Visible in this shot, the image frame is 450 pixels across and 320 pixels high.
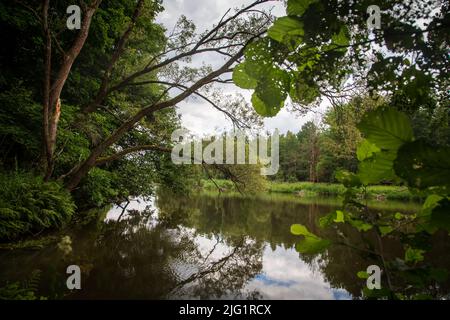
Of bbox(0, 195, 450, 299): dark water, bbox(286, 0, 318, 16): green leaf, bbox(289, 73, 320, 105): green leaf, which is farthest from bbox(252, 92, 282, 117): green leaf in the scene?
bbox(0, 195, 450, 299): dark water

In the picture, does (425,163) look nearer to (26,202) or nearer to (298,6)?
(298,6)

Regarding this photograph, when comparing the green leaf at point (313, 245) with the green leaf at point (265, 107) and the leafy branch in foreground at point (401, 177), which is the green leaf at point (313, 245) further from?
the green leaf at point (265, 107)

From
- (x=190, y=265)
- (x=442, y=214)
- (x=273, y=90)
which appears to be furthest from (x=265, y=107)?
(x=190, y=265)

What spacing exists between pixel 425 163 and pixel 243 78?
1.90 feet

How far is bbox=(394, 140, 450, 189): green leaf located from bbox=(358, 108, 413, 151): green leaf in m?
0.04

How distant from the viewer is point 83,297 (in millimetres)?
5000

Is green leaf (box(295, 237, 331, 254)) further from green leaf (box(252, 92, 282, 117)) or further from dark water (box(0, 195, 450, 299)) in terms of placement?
dark water (box(0, 195, 450, 299))

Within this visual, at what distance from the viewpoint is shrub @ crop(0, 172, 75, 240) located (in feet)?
20.3

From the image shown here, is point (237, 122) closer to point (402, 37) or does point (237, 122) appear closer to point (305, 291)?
point (305, 291)

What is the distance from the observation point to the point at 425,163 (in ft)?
1.91
